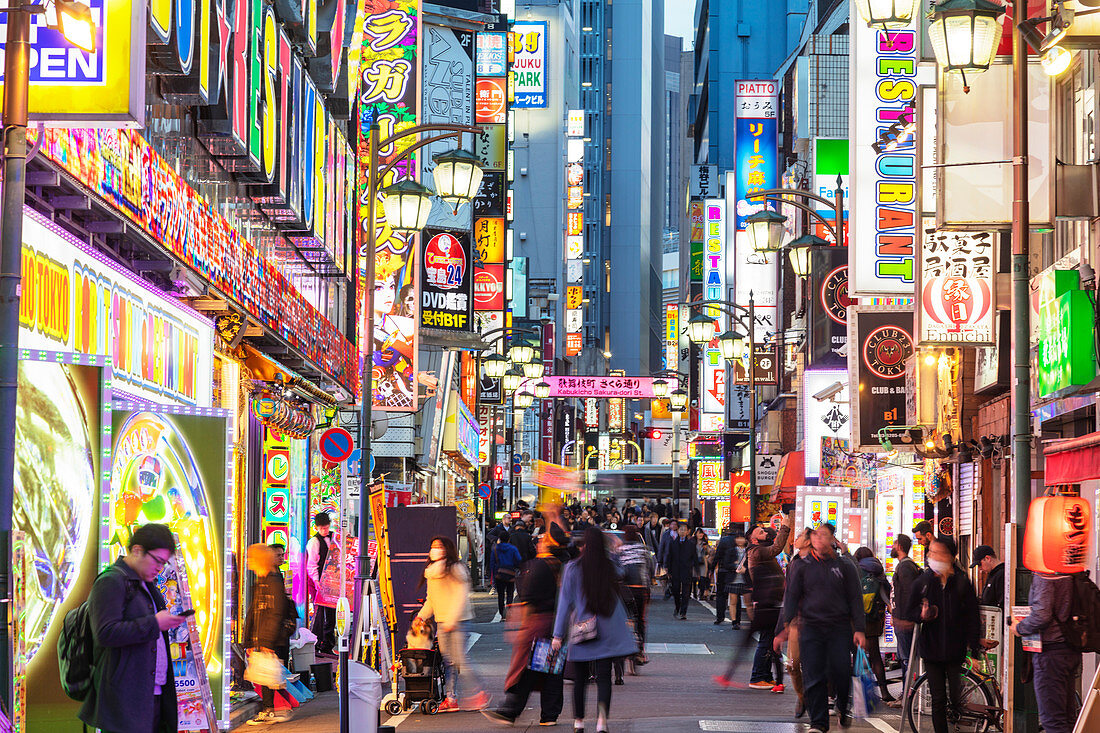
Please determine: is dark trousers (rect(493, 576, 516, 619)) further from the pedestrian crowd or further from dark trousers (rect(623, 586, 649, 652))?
the pedestrian crowd

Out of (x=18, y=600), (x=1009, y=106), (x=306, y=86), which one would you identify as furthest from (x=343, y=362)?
(x=18, y=600)

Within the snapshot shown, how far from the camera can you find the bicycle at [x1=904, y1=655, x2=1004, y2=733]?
1377cm

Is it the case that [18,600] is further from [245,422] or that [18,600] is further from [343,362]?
[343,362]

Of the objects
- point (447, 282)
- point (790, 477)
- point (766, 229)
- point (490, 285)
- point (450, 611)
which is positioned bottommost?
point (450, 611)

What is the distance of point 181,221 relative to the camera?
14.4 metres

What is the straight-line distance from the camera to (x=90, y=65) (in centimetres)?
958

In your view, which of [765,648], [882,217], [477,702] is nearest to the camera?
[477,702]

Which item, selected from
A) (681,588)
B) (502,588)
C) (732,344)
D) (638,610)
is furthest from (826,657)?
(732,344)

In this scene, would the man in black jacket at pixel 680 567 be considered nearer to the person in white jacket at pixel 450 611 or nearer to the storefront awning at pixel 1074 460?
the person in white jacket at pixel 450 611

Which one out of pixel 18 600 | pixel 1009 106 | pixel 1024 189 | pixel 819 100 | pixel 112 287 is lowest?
pixel 18 600

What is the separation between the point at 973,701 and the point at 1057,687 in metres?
2.67

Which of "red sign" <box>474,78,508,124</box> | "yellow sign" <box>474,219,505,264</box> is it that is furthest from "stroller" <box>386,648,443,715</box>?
"red sign" <box>474,78,508,124</box>

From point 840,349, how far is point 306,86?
47.2ft

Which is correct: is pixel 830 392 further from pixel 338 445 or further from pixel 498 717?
pixel 498 717
